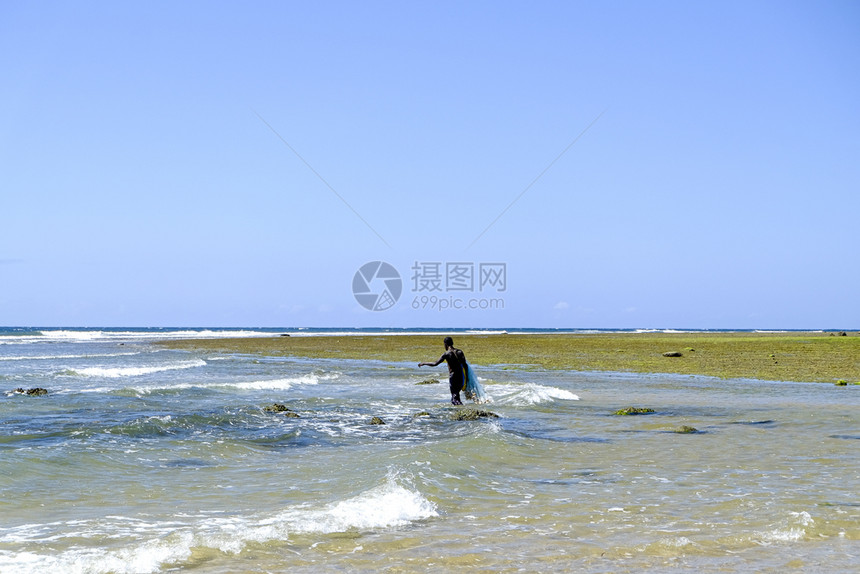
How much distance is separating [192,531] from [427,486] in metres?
3.13

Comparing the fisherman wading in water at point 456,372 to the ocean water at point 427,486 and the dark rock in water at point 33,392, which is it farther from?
the dark rock in water at point 33,392

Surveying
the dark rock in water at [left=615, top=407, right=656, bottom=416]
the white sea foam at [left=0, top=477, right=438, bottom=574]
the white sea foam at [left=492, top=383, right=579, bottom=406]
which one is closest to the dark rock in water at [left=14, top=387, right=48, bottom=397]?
the white sea foam at [left=492, top=383, right=579, bottom=406]

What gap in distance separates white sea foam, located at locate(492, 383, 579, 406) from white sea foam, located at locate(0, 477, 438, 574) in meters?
11.4

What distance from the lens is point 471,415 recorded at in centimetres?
1664

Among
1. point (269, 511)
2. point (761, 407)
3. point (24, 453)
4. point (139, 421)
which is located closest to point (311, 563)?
point (269, 511)

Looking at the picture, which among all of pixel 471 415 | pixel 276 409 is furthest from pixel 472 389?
pixel 276 409

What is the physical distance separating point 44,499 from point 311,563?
171 inches

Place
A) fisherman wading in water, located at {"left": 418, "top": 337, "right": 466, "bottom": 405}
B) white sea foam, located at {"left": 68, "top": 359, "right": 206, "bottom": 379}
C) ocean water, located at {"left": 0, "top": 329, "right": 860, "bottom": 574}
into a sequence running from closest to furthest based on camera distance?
ocean water, located at {"left": 0, "top": 329, "right": 860, "bottom": 574}, fisherman wading in water, located at {"left": 418, "top": 337, "right": 466, "bottom": 405}, white sea foam, located at {"left": 68, "top": 359, "right": 206, "bottom": 379}

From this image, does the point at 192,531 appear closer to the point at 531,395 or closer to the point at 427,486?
the point at 427,486

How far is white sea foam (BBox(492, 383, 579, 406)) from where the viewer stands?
20.0 m

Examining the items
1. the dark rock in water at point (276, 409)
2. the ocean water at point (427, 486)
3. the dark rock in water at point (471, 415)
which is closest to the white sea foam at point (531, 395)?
the ocean water at point (427, 486)

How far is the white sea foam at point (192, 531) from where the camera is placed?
6320 millimetres

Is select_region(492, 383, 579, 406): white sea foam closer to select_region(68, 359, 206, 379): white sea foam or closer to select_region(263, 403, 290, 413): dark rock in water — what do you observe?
select_region(263, 403, 290, 413): dark rock in water

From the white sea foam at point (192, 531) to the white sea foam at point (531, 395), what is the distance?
11373mm
